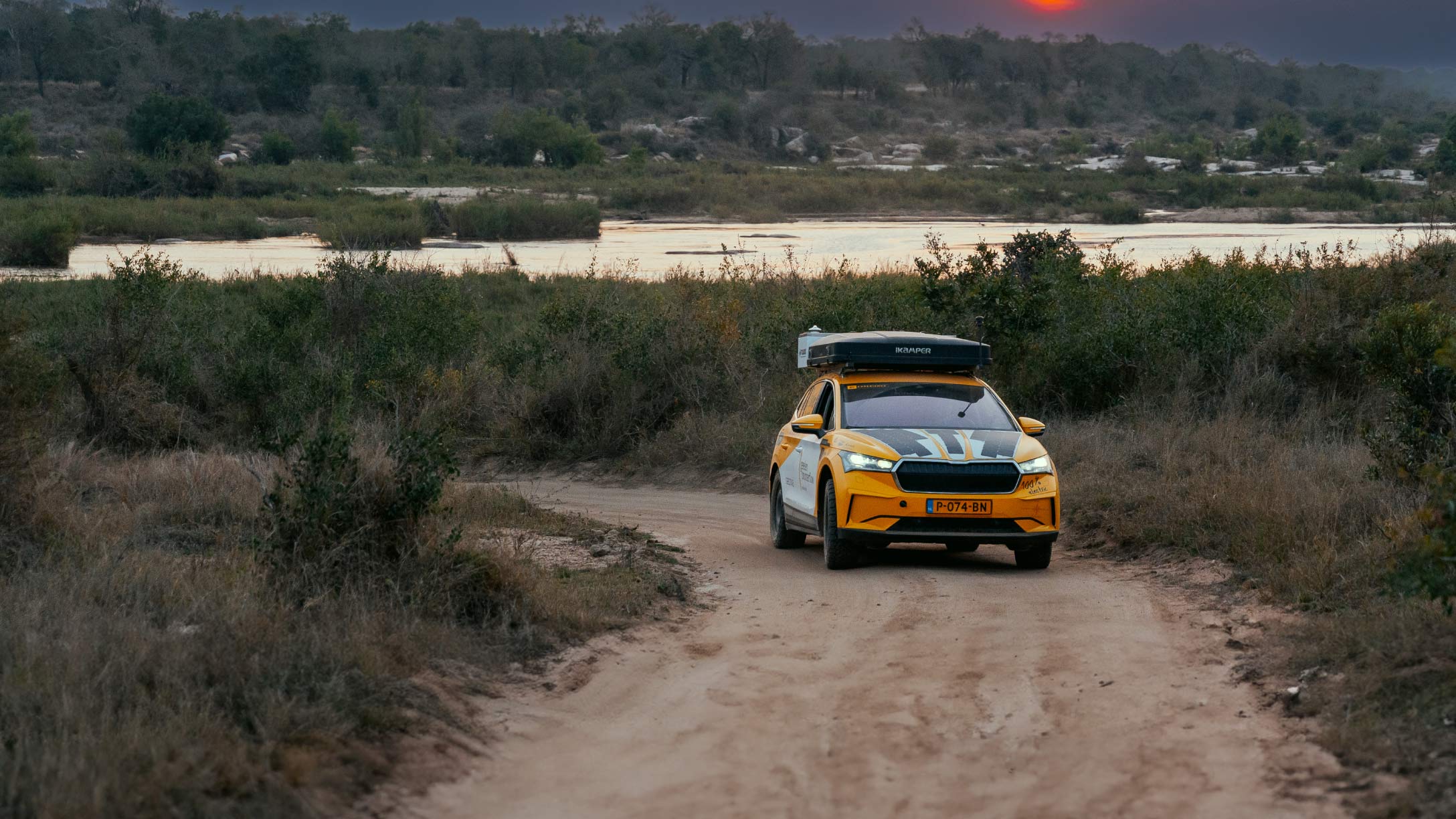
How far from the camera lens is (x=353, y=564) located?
31.5 feet

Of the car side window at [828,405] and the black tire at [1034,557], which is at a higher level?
the car side window at [828,405]

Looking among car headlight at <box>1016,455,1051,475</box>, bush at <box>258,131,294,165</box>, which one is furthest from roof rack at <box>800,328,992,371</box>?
bush at <box>258,131,294,165</box>

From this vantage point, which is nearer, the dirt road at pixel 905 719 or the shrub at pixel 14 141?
the dirt road at pixel 905 719

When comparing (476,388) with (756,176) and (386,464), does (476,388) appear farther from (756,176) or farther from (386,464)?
(756,176)

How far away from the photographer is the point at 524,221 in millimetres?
68062

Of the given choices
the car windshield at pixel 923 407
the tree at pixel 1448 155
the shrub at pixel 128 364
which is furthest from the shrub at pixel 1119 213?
the car windshield at pixel 923 407

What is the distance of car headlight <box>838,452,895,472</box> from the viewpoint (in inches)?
496

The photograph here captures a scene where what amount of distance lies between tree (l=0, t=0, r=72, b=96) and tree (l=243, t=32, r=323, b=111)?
50.9ft

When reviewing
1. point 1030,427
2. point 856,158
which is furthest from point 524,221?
point 1030,427

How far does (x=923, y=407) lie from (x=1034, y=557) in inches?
70.1

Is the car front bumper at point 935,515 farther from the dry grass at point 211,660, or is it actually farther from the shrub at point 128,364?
the shrub at point 128,364

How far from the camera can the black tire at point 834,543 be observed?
12.7 m

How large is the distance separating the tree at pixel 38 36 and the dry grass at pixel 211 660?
11426cm

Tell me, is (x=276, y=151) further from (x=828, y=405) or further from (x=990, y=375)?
(x=828, y=405)
